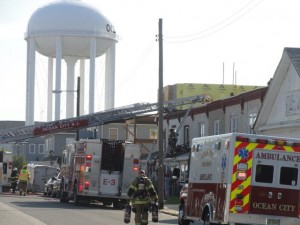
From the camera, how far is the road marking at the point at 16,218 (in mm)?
26844

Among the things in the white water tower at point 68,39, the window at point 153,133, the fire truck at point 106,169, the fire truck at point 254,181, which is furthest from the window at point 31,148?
the fire truck at point 254,181

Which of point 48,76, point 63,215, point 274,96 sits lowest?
point 63,215

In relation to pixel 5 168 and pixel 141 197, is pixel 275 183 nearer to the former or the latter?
pixel 141 197

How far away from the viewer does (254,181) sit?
72.7 feet

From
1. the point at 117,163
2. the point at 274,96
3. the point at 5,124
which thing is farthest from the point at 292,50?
the point at 5,124

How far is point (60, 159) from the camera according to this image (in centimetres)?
4644

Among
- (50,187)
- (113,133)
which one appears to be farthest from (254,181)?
(113,133)

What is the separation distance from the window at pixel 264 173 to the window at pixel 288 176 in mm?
316

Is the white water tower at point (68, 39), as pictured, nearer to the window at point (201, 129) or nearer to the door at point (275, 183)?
the window at point (201, 129)

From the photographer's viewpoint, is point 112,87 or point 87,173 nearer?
point 87,173

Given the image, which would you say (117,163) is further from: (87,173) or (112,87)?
(112,87)

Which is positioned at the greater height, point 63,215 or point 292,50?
point 292,50

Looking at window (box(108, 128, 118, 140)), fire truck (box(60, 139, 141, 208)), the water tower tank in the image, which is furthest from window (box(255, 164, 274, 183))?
window (box(108, 128, 118, 140))

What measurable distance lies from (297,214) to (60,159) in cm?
2528
